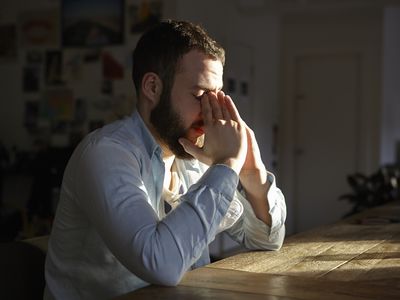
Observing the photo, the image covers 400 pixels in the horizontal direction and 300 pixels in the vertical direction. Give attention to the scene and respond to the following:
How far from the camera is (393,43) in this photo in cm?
728

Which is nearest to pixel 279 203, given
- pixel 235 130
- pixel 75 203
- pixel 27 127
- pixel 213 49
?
pixel 235 130

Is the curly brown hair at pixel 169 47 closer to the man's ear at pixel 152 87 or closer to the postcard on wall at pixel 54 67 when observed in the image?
the man's ear at pixel 152 87

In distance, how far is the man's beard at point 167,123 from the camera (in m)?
1.47

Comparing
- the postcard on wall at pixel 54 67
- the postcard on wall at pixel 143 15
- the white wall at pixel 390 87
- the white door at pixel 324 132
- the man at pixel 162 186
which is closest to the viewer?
the man at pixel 162 186

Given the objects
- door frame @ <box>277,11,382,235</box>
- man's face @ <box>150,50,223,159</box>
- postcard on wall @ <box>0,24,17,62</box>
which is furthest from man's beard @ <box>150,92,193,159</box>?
door frame @ <box>277,11,382,235</box>

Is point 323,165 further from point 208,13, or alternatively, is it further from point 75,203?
point 75,203

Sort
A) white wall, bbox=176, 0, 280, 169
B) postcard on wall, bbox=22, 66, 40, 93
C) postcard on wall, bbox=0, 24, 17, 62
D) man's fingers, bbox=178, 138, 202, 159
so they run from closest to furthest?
man's fingers, bbox=178, 138, 202, 159 → white wall, bbox=176, 0, 280, 169 → postcard on wall, bbox=22, 66, 40, 93 → postcard on wall, bbox=0, 24, 17, 62

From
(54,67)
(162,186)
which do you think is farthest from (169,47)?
(54,67)

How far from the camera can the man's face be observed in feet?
4.76

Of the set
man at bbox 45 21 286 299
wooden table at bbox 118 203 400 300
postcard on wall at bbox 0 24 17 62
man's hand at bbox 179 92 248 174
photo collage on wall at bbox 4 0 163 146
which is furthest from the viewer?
postcard on wall at bbox 0 24 17 62

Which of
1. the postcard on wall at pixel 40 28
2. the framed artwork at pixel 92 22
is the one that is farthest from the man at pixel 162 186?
the postcard on wall at pixel 40 28

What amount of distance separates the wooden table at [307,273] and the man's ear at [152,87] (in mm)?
442

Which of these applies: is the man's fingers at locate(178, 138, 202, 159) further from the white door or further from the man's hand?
the white door

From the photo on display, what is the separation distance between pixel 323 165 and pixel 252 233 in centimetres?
577
